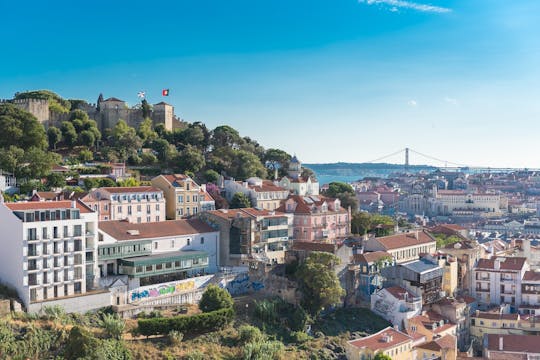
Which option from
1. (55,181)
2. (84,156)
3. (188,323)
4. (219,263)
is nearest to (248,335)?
(188,323)

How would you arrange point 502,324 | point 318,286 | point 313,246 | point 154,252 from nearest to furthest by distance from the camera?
point 154,252, point 318,286, point 502,324, point 313,246

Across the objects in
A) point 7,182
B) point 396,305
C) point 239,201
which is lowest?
point 396,305

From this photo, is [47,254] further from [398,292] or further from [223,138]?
[223,138]

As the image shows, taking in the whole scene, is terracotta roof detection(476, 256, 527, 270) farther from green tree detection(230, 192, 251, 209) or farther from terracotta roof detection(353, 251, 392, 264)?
green tree detection(230, 192, 251, 209)

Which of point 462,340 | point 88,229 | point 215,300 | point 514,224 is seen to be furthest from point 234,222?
point 514,224

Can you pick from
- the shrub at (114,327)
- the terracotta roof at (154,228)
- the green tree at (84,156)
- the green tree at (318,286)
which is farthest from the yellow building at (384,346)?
the green tree at (84,156)

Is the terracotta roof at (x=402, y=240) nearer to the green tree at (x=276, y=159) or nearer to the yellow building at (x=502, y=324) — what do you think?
the yellow building at (x=502, y=324)

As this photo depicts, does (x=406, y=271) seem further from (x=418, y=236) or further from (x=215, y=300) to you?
(x=215, y=300)

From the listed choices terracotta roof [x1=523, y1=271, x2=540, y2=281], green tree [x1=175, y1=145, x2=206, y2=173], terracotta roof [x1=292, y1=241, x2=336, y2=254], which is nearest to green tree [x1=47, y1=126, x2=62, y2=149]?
green tree [x1=175, y1=145, x2=206, y2=173]
